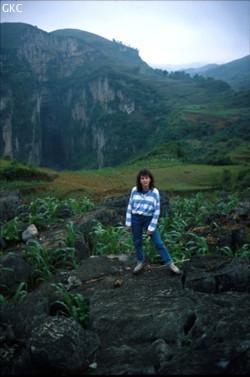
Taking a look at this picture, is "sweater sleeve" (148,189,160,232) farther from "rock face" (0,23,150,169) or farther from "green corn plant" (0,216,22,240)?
"rock face" (0,23,150,169)

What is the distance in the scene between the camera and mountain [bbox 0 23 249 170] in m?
58.8

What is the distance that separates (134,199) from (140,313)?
1.49 m

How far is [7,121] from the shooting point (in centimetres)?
6931

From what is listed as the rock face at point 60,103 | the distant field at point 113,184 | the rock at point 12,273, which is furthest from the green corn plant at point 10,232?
the rock face at point 60,103

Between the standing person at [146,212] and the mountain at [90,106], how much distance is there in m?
36.9

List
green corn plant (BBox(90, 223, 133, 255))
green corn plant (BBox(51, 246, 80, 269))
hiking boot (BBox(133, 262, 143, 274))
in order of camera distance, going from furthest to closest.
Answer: green corn plant (BBox(90, 223, 133, 255))
green corn plant (BBox(51, 246, 80, 269))
hiking boot (BBox(133, 262, 143, 274))

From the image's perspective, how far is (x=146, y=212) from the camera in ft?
14.6

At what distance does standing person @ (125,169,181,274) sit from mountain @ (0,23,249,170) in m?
36.9

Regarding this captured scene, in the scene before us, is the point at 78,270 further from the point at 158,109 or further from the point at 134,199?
the point at 158,109

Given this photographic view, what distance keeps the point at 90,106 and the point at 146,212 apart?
3653 inches

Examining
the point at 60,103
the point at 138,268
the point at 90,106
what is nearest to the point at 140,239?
the point at 138,268

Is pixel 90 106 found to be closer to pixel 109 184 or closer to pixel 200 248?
pixel 109 184

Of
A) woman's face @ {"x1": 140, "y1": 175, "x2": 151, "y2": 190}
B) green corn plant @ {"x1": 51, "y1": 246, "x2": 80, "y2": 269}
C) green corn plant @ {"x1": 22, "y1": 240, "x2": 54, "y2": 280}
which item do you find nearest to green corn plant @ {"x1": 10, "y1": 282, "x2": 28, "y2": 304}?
green corn plant @ {"x1": 22, "y1": 240, "x2": 54, "y2": 280}

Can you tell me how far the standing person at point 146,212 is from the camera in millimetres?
4371
